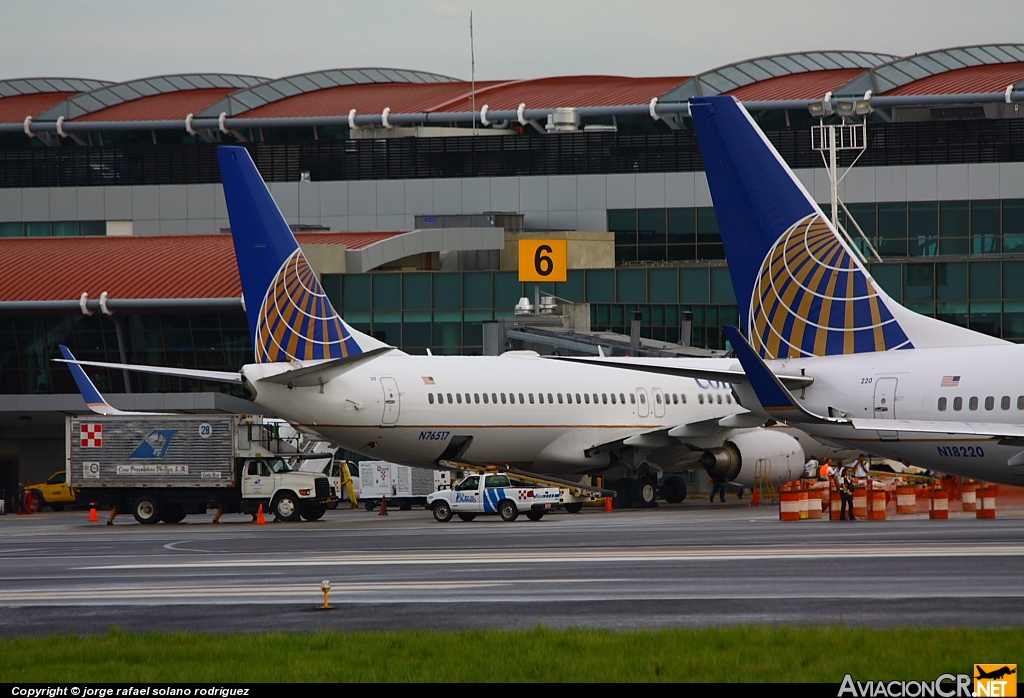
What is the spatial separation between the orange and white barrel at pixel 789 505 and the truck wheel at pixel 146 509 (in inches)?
680

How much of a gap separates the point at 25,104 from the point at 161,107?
32.3 feet

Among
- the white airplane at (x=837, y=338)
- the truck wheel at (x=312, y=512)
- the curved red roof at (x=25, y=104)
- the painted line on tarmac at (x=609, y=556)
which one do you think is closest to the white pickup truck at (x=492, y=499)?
the truck wheel at (x=312, y=512)

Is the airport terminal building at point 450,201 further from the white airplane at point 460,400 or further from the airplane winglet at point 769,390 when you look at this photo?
the airplane winglet at point 769,390

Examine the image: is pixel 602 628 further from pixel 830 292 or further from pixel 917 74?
pixel 917 74

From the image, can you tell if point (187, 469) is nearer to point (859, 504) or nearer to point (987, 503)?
point (859, 504)

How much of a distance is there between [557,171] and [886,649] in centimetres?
6186

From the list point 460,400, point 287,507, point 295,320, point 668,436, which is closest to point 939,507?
point 668,436

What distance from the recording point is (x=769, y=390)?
2033 centimetres

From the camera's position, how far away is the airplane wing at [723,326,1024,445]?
761 inches

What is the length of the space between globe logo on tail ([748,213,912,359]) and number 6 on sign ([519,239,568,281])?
110ft

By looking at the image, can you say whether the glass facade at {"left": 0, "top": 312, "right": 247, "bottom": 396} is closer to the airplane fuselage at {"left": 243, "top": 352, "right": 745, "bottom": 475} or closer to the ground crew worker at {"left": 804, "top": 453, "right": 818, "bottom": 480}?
the airplane fuselage at {"left": 243, "top": 352, "right": 745, "bottom": 475}

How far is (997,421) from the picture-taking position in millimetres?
21219

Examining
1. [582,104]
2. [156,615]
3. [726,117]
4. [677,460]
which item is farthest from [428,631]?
[582,104]

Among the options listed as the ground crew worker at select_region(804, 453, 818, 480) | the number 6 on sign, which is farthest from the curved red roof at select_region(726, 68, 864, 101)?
the ground crew worker at select_region(804, 453, 818, 480)
